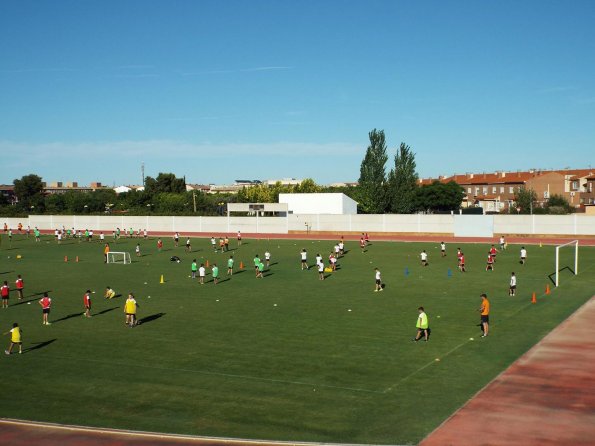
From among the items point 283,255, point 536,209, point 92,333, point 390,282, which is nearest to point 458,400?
point 92,333

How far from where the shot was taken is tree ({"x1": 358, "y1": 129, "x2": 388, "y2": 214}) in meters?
86.6

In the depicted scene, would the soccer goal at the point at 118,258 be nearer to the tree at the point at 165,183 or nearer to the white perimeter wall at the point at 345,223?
the white perimeter wall at the point at 345,223

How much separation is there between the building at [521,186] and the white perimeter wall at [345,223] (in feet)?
125

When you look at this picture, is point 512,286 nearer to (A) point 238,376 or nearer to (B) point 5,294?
(A) point 238,376

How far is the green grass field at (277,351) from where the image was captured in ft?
52.0

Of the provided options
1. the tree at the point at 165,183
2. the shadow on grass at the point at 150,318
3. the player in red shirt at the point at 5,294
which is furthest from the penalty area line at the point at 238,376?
the tree at the point at 165,183

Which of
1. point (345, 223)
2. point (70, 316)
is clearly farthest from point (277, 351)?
point (345, 223)

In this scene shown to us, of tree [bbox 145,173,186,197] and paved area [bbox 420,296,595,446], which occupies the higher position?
tree [bbox 145,173,186,197]

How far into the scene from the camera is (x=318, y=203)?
84938mm

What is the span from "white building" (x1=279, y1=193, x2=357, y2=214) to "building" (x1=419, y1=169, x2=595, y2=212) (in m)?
33.6

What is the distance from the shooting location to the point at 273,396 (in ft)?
56.4

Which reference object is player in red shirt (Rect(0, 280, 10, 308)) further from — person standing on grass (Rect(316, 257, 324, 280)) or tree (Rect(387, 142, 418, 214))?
tree (Rect(387, 142, 418, 214))

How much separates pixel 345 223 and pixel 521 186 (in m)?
75.3

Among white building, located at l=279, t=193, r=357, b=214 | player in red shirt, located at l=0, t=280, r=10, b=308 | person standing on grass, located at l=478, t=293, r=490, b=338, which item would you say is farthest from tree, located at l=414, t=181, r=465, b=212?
person standing on grass, located at l=478, t=293, r=490, b=338
